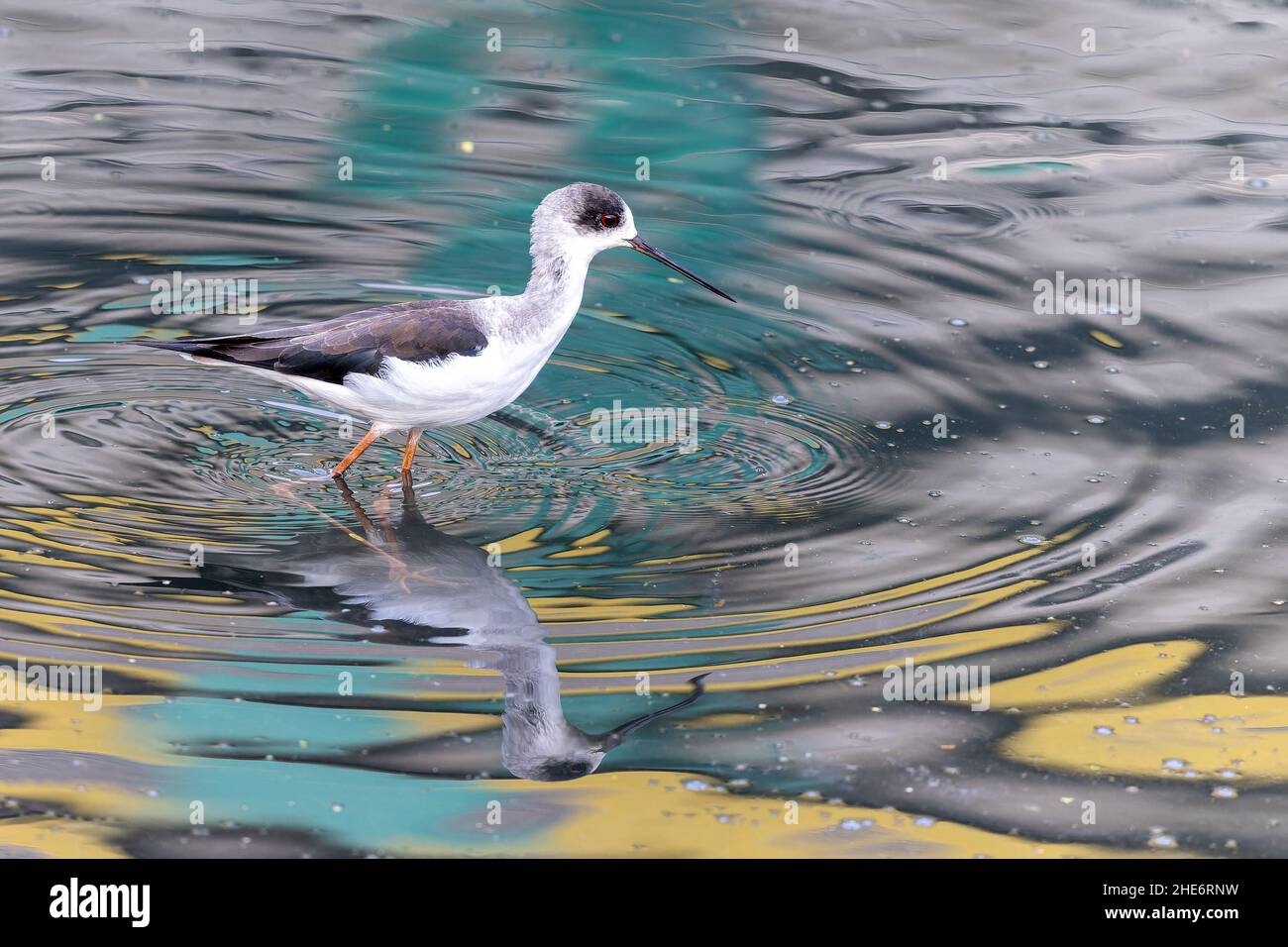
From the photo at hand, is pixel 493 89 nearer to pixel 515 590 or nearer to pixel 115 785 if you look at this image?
pixel 515 590

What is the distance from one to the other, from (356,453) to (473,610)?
146 cm

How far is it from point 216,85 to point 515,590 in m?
7.27

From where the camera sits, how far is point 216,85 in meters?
12.8

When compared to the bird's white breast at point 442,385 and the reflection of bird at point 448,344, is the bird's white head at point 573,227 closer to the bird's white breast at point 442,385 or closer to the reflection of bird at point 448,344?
the reflection of bird at point 448,344

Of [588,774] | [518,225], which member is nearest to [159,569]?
[588,774]

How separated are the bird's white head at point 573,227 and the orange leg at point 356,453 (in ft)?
3.51

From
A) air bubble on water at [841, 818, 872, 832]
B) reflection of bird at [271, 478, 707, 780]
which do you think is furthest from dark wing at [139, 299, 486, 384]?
air bubble on water at [841, 818, 872, 832]

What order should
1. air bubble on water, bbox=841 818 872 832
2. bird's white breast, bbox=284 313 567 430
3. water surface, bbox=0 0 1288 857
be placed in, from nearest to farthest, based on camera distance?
air bubble on water, bbox=841 818 872 832
water surface, bbox=0 0 1288 857
bird's white breast, bbox=284 313 567 430

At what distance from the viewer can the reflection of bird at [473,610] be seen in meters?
6.05

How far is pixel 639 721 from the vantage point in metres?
6.18

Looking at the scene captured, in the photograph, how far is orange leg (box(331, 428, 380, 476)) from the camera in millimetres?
7941

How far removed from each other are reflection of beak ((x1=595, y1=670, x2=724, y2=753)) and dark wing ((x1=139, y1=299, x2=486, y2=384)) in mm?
1913

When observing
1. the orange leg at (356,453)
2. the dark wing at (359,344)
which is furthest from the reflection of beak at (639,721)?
the orange leg at (356,453)

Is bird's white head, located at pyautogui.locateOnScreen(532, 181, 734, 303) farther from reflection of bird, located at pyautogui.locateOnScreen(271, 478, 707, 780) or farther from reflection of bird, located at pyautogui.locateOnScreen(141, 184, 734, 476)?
reflection of bird, located at pyautogui.locateOnScreen(271, 478, 707, 780)
